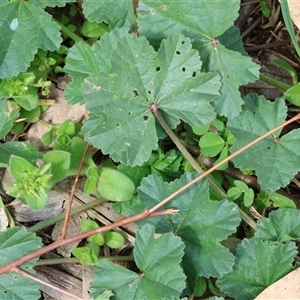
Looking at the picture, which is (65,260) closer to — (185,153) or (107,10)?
(185,153)

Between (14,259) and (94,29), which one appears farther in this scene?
(94,29)

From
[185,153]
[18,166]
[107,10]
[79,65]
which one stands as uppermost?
[107,10]

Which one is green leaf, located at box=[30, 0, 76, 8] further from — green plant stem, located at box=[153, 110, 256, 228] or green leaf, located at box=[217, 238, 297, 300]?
green leaf, located at box=[217, 238, 297, 300]

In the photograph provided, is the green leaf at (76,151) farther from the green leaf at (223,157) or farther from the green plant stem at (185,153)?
the green leaf at (223,157)

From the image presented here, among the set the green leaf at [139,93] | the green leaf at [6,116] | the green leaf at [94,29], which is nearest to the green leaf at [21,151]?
the green leaf at [6,116]

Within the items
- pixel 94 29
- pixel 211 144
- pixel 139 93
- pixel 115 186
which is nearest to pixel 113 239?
pixel 115 186

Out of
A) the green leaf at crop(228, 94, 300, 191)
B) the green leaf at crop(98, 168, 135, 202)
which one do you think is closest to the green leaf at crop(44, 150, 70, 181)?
the green leaf at crop(98, 168, 135, 202)
